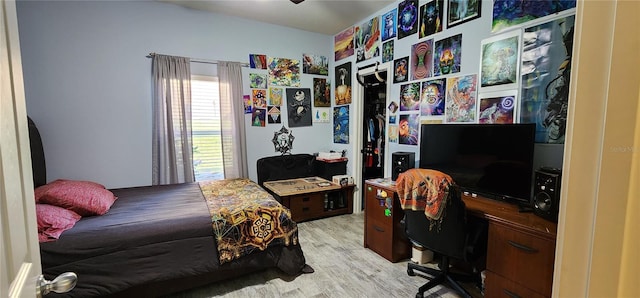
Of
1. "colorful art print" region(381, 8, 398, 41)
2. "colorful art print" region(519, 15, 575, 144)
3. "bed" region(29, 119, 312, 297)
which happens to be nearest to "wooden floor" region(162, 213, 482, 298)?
"bed" region(29, 119, 312, 297)

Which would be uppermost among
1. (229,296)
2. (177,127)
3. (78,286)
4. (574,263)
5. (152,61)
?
(152,61)

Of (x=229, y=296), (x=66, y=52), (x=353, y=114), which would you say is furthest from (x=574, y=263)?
(x=66, y=52)

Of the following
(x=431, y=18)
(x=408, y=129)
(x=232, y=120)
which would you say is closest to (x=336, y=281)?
(x=408, y=129)

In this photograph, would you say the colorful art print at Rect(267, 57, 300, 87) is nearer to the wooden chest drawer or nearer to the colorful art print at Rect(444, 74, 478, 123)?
the colorful art print at Rect(444, 74, 478, 123)

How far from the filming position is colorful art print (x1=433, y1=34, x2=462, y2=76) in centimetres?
246

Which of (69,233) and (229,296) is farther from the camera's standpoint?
(229,296)

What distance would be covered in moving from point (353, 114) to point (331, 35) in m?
1.40

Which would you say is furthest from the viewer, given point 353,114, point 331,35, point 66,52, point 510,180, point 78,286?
point 331,35

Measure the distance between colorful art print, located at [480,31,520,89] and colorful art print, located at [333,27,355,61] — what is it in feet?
6.46

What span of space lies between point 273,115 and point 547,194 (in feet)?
10.5

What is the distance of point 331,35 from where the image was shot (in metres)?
4.25

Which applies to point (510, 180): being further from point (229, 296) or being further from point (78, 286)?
point (78, 286)

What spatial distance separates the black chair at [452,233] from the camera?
1.74 meters

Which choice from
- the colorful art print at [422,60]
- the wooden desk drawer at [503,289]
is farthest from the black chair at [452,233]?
the colorful art print at [422,60]
